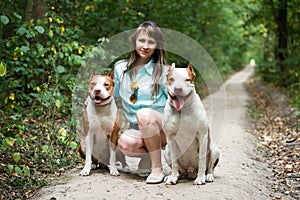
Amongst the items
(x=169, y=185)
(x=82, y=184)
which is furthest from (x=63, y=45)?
(x=169, y=185)

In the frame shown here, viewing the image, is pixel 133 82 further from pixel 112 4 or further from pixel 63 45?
pixel 112 4

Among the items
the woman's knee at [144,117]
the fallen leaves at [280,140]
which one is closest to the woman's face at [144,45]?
the woman's knee at [144,117]

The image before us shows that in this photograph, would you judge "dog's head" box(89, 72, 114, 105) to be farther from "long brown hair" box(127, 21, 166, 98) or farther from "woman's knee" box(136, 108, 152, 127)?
"long brown hair" box(127, 21, 166, 98)

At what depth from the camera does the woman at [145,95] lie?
4270 mm

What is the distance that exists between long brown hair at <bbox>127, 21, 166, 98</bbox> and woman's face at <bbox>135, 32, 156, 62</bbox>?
39 millimetres

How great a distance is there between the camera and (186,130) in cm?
392

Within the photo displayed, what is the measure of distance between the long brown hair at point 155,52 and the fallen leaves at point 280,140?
175cm

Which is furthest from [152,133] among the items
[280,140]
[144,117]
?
[280,140]

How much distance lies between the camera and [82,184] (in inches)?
161

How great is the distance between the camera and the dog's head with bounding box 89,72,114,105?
412 centimetres

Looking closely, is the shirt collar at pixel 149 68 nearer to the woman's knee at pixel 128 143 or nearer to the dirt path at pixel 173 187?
the woman's knee at pixel 128 143

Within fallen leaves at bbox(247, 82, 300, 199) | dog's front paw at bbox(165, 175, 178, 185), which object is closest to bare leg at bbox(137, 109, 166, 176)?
dog's front paw at bbox(165, 175, 178, 185)

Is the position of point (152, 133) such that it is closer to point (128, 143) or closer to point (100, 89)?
point (128, 143)

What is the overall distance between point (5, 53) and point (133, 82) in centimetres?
233
